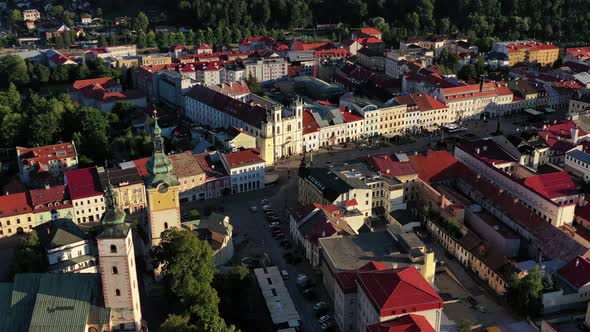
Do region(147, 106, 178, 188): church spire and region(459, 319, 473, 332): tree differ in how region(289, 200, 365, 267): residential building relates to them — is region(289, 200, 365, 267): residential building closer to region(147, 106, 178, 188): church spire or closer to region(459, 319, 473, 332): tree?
region(459, 319, 473, 332): tree

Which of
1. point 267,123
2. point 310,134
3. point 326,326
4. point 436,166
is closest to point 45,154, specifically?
point 267,123

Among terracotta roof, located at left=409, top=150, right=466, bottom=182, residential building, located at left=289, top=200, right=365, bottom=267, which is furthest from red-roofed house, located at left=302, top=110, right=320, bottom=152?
residential building, located at left=289, top=200, right=365, bottom=267

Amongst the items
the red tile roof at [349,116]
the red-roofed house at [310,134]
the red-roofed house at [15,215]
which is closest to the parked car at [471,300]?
the red-roofed house at [310,134]

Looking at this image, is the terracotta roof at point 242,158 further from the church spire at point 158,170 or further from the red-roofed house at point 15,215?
the red-roofed house at point 15,215

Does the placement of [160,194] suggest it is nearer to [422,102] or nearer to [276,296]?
[276,296]

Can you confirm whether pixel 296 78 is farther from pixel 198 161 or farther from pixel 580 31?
pixel 580 31

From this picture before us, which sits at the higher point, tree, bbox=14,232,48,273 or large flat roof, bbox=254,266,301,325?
tree, bbox=14,232,48,273
